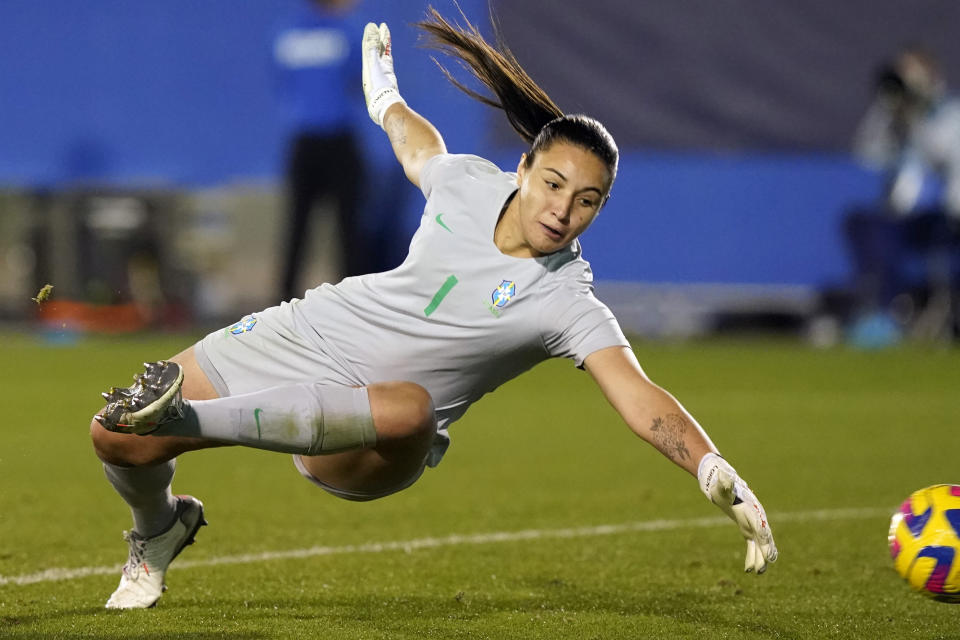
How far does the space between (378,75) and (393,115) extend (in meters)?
0.25

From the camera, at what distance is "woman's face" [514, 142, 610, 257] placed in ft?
13.2

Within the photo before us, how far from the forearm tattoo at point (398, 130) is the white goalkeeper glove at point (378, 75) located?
56 mm

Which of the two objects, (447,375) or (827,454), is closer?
(447,375)

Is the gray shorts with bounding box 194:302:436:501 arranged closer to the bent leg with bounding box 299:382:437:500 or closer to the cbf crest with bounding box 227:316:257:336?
the cbf crest with bounding box 227:316:257:336

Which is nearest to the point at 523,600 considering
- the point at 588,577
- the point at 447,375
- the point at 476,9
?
the point at 588,577

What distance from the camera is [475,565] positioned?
16.7ft

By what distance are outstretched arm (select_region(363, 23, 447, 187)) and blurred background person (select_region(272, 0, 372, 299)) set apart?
10.6 metres

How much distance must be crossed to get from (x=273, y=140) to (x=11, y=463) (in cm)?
1009

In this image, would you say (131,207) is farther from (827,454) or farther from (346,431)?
(346,431)

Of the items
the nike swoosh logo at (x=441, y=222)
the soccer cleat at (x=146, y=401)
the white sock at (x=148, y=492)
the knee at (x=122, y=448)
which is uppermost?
the nike swoosh logo at (x=441, y=222)

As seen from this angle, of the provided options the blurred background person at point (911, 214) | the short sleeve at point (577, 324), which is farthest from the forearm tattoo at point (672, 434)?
the blurred background person at point (911, 214)

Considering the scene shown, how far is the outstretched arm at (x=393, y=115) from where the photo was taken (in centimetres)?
479

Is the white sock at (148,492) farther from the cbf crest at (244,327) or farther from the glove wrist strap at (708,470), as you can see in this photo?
the glove wrist strap at (708,470)

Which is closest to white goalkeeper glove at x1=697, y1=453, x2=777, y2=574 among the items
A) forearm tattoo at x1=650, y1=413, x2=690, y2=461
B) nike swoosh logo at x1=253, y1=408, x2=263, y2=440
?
forearm tattoo at x1=650, y1=413, x2=690, y2=461
